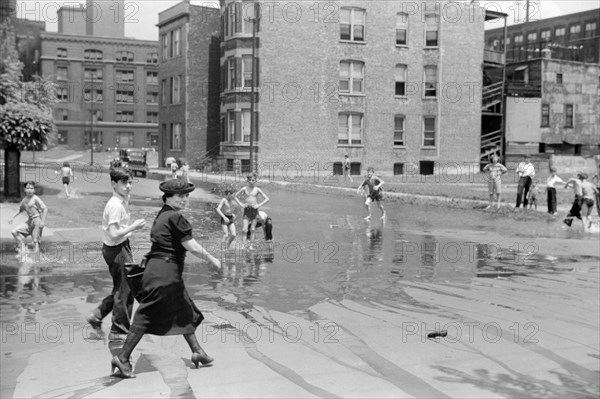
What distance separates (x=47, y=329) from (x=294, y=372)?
11.3ft

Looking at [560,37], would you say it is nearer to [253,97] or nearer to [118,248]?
[253,97]

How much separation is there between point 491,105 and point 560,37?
37.1 metres

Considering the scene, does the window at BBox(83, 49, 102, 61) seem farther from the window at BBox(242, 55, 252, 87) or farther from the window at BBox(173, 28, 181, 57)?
the window at BBox(242, 55, 252, 87)

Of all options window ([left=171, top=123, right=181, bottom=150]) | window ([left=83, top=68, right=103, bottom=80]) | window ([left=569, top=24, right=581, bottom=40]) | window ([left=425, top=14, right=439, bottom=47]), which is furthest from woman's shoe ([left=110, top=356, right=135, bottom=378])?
window ([left=83, top=68, right=103, bottom=80])

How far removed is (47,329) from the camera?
8.83m

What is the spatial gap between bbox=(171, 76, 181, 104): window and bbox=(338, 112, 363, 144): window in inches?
510

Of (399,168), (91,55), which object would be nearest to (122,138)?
(91,55)

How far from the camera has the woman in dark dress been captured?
5.97m

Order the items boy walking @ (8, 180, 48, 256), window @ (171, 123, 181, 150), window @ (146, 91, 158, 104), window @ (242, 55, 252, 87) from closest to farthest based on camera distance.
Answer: boy walking @ (8, 180, 48, 256) < window @ (242, 55, 252, 87) < window @ (171, 123, 181, 150) < window @ (146, 91, 158, 104)

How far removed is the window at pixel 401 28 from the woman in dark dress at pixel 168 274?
152 feet

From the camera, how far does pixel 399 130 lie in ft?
166

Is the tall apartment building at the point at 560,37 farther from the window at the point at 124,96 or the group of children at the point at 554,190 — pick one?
the group of children at the point at 554,190

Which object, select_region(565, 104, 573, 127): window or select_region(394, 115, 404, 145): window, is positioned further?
select_region(565, 104, 573, 127): window

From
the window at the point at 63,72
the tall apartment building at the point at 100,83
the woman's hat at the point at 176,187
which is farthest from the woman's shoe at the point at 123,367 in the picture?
the window at the point at 63,72
